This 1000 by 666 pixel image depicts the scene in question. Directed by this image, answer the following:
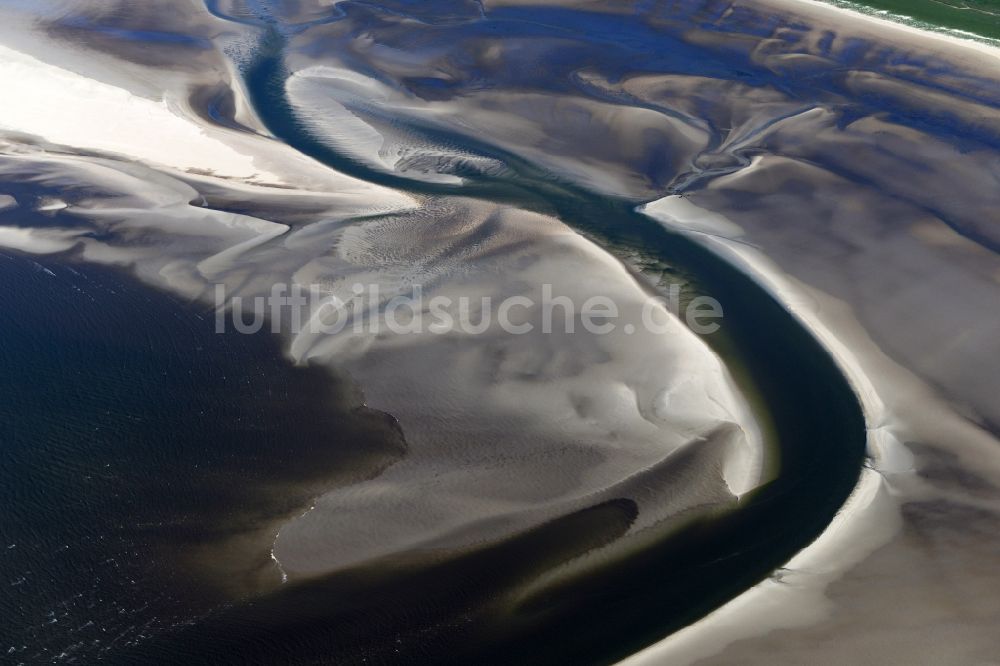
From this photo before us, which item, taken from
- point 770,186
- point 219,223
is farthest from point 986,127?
point 219,223

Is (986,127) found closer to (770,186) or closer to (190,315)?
(770,186)

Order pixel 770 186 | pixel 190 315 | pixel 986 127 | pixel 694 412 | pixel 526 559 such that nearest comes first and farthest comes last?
pixel 526 559, pixel 694 412, pixel 190 315, pixel 770 186, pixel 986 127

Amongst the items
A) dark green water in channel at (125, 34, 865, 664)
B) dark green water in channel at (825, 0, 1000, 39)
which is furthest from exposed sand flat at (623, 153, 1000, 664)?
dark green water in channel at (825, 0, 1000, 39)

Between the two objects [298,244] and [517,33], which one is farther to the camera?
[517,33]

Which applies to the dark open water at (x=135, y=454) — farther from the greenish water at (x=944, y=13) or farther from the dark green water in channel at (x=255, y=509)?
the greenish water at (x=944, y=13)

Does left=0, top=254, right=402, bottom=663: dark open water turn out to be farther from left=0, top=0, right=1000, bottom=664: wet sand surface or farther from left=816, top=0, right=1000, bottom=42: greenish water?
left=816, top=0, right=1000, bottom=42: greenish water

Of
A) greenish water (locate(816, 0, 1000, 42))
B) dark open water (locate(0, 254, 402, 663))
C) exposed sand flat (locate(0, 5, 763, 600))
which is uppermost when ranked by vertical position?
greenish water (locate(816, 0, 1000, 42))

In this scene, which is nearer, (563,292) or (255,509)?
(255,509)

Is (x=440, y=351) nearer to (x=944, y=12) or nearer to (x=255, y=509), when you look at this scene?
(x=255, y=509)

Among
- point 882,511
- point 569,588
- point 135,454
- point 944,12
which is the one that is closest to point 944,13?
point 944,12
